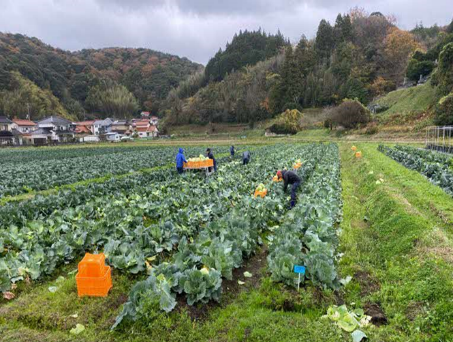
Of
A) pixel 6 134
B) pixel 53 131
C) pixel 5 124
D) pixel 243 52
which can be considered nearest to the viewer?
pixel 6 134

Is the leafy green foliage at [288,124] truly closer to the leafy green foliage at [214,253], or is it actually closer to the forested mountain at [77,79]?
the leafy green foliage at [214,253]

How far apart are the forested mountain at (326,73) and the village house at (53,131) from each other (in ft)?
89.9

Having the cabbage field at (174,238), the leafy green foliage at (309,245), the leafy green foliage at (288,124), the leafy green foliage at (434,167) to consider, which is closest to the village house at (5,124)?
the leafy green foliage at (288,124)

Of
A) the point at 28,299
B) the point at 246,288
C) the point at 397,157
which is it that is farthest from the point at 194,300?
the point at 397,157

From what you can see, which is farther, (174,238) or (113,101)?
(113,101)

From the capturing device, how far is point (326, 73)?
237ft

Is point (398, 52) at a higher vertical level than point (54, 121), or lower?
higher

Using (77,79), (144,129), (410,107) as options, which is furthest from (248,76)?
(77,79)

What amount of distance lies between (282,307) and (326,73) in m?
76.7

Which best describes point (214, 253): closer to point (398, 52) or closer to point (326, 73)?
point (326, 73)

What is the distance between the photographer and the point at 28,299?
4750 millimetres

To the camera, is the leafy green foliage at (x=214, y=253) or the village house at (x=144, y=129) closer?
the leafy green foliage at (x=214, y=253)

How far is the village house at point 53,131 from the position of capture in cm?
7044

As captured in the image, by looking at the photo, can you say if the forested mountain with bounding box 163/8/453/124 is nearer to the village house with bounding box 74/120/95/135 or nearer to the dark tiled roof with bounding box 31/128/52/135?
the village house with bounding box 74/120/95/135
